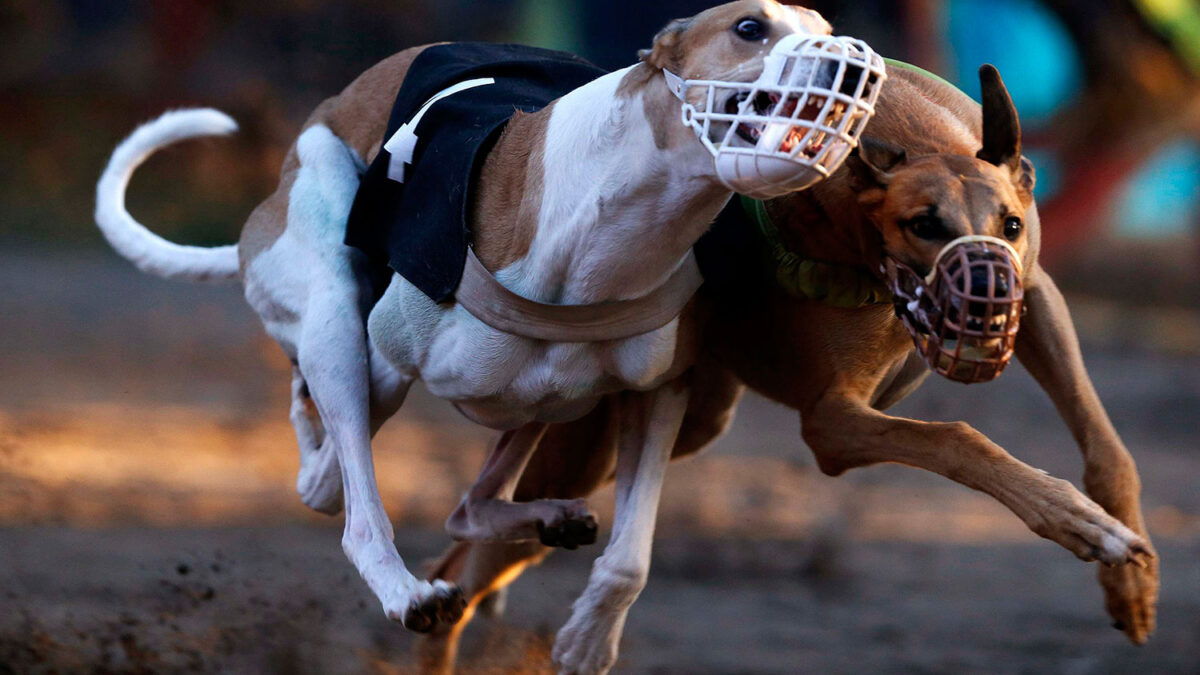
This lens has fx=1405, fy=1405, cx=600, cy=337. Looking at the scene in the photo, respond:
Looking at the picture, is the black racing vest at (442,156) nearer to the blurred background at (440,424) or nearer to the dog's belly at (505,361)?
the dog's belly at (505,361)

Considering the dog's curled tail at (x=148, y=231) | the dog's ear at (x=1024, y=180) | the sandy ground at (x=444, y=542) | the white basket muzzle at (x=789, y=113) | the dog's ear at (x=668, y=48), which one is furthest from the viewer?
the sandy ground at (x=444, y=542)

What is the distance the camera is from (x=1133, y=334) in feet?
39.8

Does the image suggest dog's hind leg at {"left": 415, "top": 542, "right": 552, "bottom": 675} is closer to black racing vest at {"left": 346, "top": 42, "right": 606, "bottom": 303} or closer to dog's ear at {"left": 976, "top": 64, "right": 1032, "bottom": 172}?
black racing vest at {"left": 346, "top": 42, "right": 606, "bottom": 303}

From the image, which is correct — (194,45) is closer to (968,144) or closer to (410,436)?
(410,436)

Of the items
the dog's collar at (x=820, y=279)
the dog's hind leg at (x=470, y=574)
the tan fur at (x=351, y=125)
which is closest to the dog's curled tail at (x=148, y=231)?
the tan fur at (x=351, y=125)

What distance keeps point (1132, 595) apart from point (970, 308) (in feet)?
3.53

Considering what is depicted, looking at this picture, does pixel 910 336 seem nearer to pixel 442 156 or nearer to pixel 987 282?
pixel 987 282

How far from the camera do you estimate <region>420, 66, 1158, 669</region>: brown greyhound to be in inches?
106

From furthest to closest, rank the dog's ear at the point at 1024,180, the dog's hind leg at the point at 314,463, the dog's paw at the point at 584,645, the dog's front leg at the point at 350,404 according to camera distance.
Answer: the dog's hind leg at the point at 314,463, the dog's paw at the point at 584,645, the dog's front leg at the point at 350,404, the dog's ear at the point at 1024,180

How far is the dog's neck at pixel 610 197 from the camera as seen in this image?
2.66m

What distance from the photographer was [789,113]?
2459 mm

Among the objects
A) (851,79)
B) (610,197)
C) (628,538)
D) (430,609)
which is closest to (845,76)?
(851,79)

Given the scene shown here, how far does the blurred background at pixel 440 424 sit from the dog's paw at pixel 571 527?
49.7 inches

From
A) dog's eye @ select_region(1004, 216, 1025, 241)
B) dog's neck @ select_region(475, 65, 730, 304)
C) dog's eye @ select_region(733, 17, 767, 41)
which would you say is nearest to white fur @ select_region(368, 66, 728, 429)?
dog's neck @ select_region(475, 65, 730, 304)
